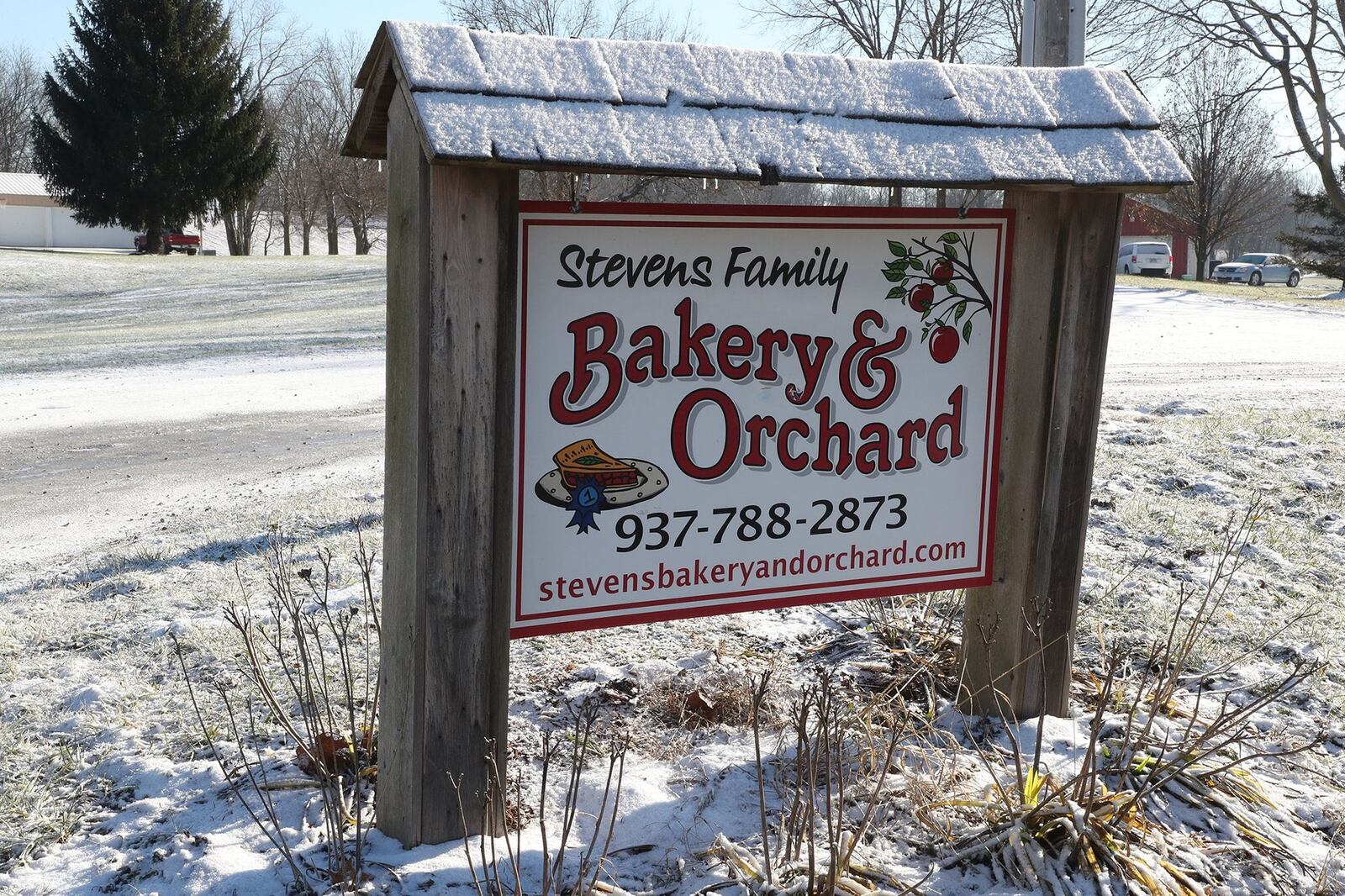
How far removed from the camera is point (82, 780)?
318 centimetres

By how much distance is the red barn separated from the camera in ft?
165

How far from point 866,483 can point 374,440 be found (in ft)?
19.2

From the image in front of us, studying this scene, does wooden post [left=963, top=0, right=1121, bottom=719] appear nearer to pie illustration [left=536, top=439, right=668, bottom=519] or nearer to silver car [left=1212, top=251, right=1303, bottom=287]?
pie illustration [left=536, top=439, right=668, bottom=519]

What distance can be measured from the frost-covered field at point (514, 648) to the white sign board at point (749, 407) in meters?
0.63

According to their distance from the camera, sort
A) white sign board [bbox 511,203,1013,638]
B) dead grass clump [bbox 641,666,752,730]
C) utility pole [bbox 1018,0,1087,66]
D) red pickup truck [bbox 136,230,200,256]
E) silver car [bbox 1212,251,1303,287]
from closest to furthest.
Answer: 1. white sign board [bbox 511,203,1013,638]
2. dead grass clump [bbox 641,666,752,730]
3. utility pole [bbox 1018,0,1087,66]
4. red pickup truck [bbox 136,230,200,256]
5. silver car [bbox 1212,251,1303,287]

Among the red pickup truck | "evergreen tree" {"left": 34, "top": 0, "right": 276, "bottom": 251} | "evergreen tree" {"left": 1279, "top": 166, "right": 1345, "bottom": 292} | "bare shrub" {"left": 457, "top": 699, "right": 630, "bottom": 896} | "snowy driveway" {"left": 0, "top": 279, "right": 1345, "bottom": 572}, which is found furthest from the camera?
the red pickup truck

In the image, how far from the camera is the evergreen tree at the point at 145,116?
36781 millimetres

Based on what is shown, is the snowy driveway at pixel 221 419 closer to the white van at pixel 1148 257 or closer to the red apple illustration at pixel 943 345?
the red apple illustration at pixel 943 345

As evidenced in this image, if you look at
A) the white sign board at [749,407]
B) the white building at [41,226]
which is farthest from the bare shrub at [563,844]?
the white building at [41,226]

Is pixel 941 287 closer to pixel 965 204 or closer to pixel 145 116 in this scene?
pixel 965 204

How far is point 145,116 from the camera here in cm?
3694

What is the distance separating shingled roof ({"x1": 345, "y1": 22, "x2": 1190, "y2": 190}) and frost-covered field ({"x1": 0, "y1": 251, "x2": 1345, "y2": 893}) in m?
1.72

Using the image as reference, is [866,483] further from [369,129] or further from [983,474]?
[369,129]

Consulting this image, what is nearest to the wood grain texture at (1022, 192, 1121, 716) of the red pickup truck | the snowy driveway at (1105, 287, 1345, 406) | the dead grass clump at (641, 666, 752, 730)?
the dead grass clump at (641, 666, 752, 730)
